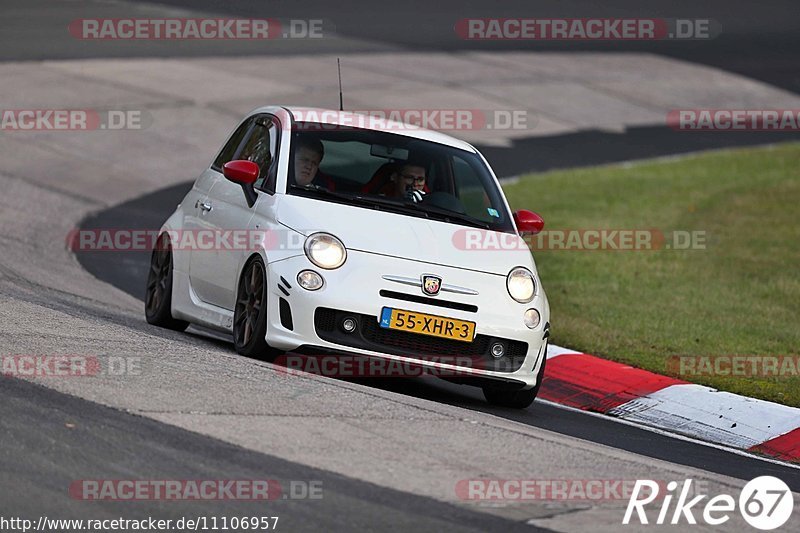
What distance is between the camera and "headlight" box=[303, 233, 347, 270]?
9.09 m

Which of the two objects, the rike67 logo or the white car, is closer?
the rike67 logo

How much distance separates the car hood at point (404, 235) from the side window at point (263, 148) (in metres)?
0.42

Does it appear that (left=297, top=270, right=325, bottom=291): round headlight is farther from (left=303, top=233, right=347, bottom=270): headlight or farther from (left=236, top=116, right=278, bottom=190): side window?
(left=236, top=116, right=278, bottom=190): side window

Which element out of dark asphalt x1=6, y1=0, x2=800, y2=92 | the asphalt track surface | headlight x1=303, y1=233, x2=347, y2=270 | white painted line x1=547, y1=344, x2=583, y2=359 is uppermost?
dark asphalt x1=6, y1=0, x2=800, y2=92

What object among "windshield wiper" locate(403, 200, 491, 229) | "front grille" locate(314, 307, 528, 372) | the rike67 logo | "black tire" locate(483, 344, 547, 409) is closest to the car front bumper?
"front grille" locate(314, 307, 528, 372)

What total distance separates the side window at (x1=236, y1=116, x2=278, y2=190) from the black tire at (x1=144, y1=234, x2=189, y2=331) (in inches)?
37.7

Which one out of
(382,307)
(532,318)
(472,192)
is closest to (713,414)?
(532,318)

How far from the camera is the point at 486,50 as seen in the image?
30.5 meters

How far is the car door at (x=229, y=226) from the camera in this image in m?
9.88

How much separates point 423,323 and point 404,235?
63 cm

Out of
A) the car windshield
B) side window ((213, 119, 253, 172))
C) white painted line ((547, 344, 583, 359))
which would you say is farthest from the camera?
white painted line ((547, 344, 583, 359))

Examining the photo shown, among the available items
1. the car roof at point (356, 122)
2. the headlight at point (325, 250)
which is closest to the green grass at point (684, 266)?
the car roof at point (356, 122)

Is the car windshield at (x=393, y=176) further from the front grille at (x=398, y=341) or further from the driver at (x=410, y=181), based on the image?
the front grille at (x=398, y=341)

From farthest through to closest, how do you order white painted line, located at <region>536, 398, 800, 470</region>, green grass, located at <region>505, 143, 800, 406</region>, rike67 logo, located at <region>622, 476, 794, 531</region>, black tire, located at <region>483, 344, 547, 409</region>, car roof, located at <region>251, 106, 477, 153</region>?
green grass, located at <region>505, 143, 800, 406</region>, car roof, located at <region>251, 106, 477, 153</region>, black tire, located at <region>483, 344, 547, 409</region>, white painted line, located at <region>536, 398, 800, 470</region>, rike67 logo, located at <region>622, 476, 794, 531</region>
